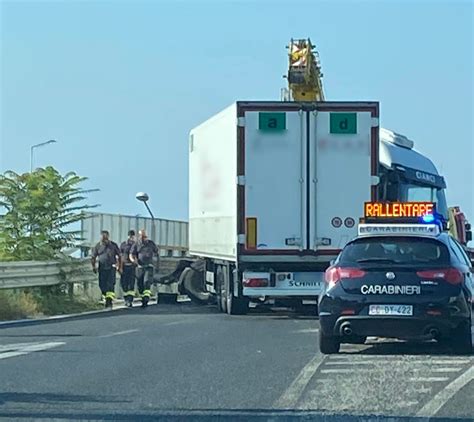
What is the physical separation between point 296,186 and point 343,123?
1.34 m

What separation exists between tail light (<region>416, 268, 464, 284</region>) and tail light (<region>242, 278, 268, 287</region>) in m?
6.81

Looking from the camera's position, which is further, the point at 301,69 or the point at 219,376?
the point at 301,69

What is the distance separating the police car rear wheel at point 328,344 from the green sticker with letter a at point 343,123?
6844 mm

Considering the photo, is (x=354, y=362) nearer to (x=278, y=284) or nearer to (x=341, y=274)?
(x=341, y=274)

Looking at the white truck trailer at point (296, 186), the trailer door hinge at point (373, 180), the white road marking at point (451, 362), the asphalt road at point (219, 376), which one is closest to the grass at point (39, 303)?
the asphalt road at point (219, 376)

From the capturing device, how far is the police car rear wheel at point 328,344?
14.4m

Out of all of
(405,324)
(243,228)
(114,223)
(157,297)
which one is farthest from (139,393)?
(114,223)

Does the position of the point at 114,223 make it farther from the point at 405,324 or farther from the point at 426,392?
the point at 426,392

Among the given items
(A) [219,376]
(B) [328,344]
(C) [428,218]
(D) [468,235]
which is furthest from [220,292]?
(A) [219,376]

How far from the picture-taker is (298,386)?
1150cm

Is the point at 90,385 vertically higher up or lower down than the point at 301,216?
lower down

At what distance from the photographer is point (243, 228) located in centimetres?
2088

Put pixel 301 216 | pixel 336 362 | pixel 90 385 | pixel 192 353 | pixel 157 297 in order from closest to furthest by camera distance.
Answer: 1. pixel 90 385
2. pixel 336 362
3. pixel 192 353
4. pixel 301 216
5. pixel 157 297

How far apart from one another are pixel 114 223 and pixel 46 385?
79.3 ft
